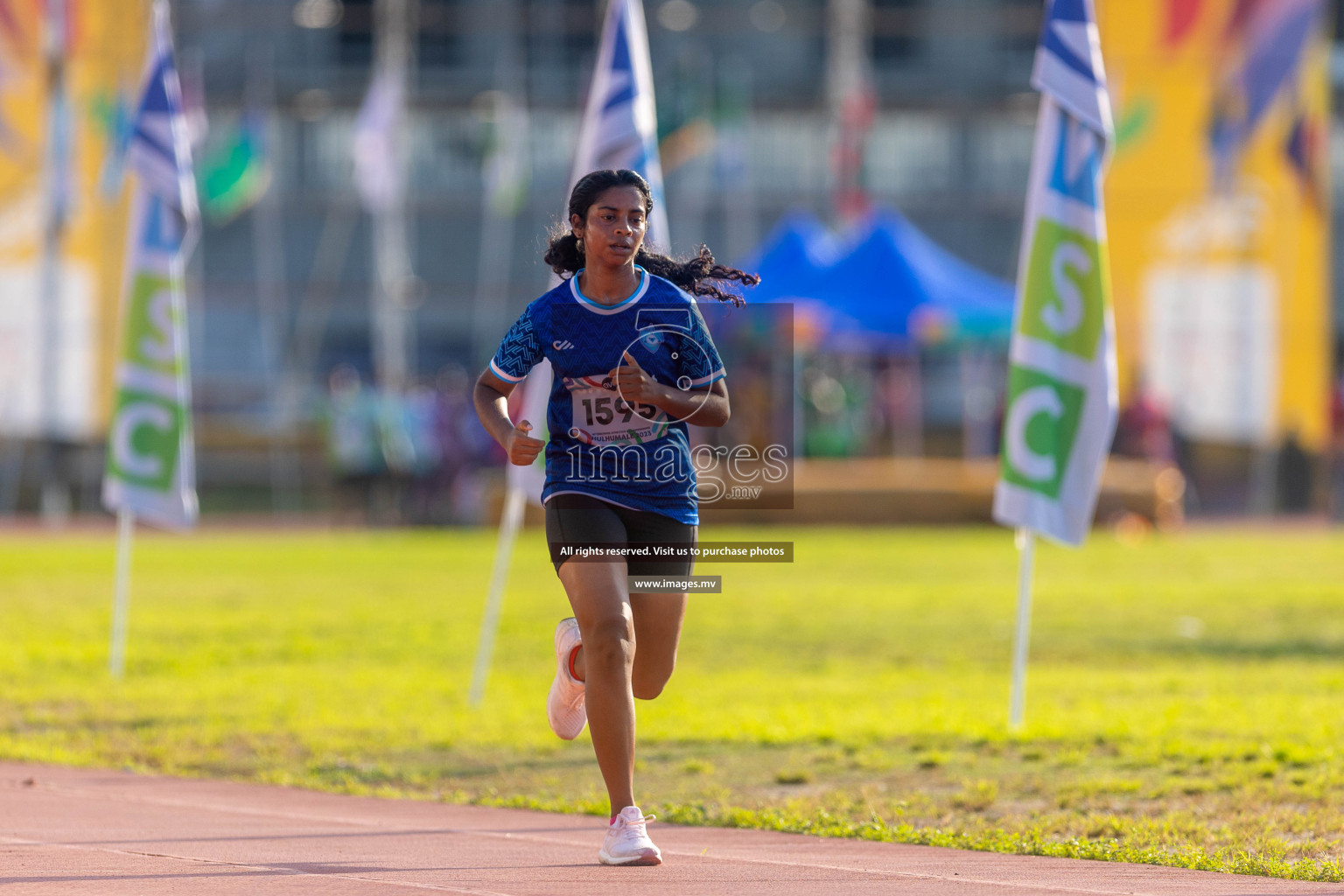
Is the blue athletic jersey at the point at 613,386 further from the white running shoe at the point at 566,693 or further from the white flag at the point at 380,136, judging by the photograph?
the white flag at the point at 380,136

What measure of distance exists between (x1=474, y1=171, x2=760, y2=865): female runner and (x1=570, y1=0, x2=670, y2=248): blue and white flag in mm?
4028

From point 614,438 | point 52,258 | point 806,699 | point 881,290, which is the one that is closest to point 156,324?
point 806,699

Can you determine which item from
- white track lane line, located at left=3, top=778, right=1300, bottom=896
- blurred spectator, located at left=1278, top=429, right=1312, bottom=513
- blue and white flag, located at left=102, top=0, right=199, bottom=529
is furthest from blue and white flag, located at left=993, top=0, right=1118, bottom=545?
blurred spectator, located at left=1278, top=429, right=1312, bottom=513

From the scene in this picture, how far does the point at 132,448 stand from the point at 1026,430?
547cm

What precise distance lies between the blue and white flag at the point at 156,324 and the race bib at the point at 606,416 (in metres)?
6.28

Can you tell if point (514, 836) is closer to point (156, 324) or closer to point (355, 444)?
point (156, 324)

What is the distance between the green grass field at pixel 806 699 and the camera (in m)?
7.25

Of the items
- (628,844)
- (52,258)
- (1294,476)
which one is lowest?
(628,844)

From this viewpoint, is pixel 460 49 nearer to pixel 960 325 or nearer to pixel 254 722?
pixel 960 325

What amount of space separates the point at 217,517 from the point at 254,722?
73.7 ft

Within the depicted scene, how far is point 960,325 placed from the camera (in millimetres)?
27453

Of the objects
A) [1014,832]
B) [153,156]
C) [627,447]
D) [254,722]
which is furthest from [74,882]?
[153,156]

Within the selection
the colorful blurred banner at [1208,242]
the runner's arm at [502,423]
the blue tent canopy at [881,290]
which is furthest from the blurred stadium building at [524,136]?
the runner's arm at [502,423]

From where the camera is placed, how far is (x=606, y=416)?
19.5 feet
